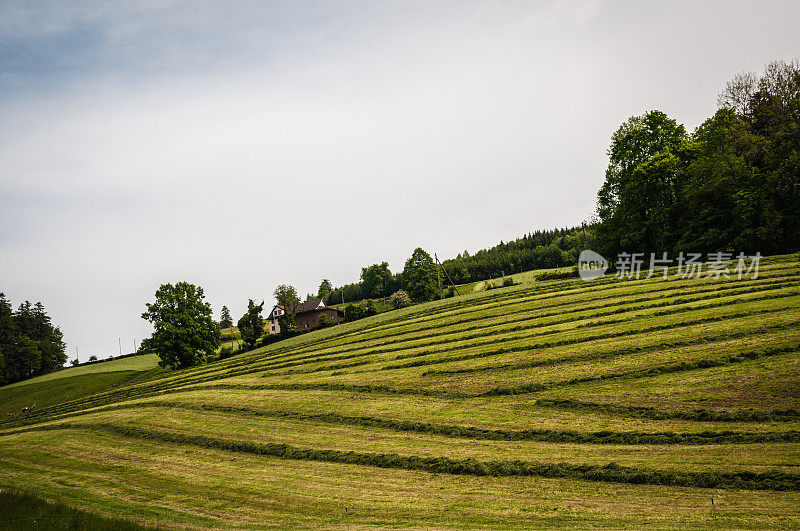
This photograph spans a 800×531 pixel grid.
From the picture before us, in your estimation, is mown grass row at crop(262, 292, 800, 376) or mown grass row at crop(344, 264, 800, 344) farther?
mown grass row at crop(344, 264, 800, 344)

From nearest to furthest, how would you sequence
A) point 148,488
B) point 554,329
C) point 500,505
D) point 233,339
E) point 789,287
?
point 500,505, point 148,488, point 789,287, point 554,329, point 233,339

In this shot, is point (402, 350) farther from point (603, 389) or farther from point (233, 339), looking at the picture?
point (233, 339)

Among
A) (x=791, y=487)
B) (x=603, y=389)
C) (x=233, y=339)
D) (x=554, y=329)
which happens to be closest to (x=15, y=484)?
(x=603, y=389)

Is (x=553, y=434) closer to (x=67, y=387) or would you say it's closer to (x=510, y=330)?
(x=510, y=330)

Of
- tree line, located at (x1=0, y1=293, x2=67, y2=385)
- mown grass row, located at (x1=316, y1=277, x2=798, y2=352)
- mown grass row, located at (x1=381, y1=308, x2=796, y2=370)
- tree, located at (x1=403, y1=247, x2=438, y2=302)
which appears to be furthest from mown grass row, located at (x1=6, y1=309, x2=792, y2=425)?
tree line, located at (x1=0, y1=293, x2=67, y2=385)

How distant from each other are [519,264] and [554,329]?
115m

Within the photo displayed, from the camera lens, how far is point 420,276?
97000 millimetres

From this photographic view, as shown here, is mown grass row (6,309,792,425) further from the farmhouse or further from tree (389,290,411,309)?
the farmhouse

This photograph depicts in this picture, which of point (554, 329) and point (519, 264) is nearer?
point (554, 329)

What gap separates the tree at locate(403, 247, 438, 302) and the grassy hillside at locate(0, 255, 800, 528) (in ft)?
177

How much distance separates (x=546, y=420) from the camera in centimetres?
1988

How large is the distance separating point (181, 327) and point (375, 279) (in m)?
83.1

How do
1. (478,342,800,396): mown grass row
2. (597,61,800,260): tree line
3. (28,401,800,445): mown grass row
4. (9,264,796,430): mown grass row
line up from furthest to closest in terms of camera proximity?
(9,264,796,430): mown grass row, (597,61,800,260): tree line, (478,342,800,396): mown grass row, (28,401,800,445): mown grass row

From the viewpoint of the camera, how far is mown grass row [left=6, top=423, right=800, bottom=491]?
41.5 feet
